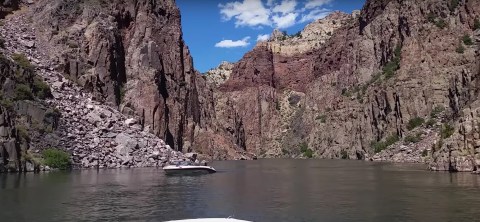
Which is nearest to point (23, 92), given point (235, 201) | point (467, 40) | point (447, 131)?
point (235, 201)

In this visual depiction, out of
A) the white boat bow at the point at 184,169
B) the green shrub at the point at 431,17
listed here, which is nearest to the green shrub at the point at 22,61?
the white boat bow at the point at 184,169

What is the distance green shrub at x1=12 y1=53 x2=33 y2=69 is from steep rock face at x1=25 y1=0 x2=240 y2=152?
8954mm

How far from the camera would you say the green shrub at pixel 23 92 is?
3023 inches

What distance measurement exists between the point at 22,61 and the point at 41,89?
8143mm

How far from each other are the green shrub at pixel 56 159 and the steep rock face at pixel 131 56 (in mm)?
26274

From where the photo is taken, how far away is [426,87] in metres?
145

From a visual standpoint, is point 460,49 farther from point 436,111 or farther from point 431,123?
point 431,123

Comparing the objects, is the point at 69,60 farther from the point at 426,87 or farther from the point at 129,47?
the point at 426,87

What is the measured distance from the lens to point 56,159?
71.1 metres

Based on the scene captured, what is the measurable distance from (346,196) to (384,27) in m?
147

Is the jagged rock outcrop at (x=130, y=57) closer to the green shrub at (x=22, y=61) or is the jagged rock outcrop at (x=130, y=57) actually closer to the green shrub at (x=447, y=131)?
the green shrub at (x=22, y=61)

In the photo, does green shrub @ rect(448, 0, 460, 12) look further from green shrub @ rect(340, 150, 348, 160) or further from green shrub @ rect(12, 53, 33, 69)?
green shrub @ rect(12, 53, 33, 69)

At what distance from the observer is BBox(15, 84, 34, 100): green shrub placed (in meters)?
76.8

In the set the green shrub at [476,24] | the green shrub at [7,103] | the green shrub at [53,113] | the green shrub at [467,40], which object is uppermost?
the green shrub at [476,24]
